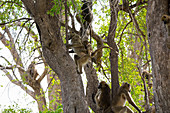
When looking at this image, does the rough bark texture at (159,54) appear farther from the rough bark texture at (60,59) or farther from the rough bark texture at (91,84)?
the rough bark texture at (91,84)

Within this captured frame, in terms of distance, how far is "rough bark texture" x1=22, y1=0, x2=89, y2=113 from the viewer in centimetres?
409

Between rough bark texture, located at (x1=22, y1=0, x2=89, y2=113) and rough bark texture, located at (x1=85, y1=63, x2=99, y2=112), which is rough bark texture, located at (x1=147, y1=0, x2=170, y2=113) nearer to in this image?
rough bark texture, located at (x1=22, y1=0, x2=89, y2=113)

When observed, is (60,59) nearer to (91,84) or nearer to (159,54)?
(91,84)

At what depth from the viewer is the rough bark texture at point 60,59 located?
13.4 ft

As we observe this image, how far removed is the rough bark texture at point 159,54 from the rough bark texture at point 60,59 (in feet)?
4.45

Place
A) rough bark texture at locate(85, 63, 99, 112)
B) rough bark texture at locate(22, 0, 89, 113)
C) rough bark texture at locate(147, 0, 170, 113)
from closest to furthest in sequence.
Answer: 1. rough bark texture at locate(147, 0, 170, 113)
2. rough bark texture at locate(22, 0, 89, 113)
3. rough bark texture at locate(85, 63, 99, 112)

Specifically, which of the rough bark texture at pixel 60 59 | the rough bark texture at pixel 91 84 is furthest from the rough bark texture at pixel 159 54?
the rough bark texture at pixel 91 84

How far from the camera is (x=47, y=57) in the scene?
13.9 ft

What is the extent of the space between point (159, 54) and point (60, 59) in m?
1.69

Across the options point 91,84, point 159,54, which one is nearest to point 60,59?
point 91,84

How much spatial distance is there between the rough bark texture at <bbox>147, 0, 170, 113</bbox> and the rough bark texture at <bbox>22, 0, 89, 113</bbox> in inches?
53.4

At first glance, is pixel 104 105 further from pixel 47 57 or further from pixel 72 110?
pixel 47 57

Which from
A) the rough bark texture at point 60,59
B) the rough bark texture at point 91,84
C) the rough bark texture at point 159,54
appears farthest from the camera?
the rough bark texture at point 91,84

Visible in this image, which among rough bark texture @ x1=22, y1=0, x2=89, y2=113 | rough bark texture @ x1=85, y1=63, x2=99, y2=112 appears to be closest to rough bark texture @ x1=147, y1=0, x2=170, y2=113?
rough bark texture @ x1=22, y1=0, x2=89, y2=113
